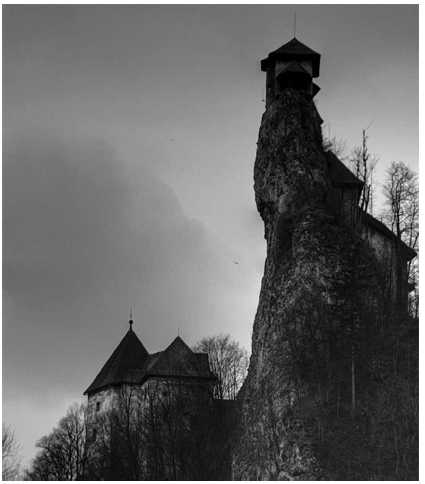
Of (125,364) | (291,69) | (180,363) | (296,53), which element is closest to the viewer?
(291,69)

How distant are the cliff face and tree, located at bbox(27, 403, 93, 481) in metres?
20.0

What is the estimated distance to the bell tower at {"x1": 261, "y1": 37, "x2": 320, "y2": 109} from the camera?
4578cm

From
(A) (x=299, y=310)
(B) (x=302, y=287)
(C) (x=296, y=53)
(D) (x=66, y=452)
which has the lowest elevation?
(D) (x=66, y=452)

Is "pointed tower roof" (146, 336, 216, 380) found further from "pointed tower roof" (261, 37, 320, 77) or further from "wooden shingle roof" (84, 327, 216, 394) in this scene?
"pointed tower roof" (261, 37, 320, 77)

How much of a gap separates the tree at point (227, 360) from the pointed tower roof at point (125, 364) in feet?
19.4

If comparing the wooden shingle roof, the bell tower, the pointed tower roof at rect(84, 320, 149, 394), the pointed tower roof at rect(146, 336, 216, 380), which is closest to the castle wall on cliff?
the bell tower

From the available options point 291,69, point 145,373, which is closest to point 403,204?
point 291,69

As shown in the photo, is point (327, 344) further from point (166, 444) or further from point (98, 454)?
point (98, 454)

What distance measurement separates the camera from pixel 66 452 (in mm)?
54750

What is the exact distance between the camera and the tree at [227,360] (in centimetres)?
5022

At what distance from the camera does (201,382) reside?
48406mm

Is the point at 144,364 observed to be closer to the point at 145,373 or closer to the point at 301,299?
the point at 145,373

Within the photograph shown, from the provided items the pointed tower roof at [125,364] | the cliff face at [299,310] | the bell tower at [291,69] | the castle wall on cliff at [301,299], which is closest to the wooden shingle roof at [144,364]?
the pointed tower roof at [125,364]

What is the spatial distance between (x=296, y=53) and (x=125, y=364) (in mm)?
23870
